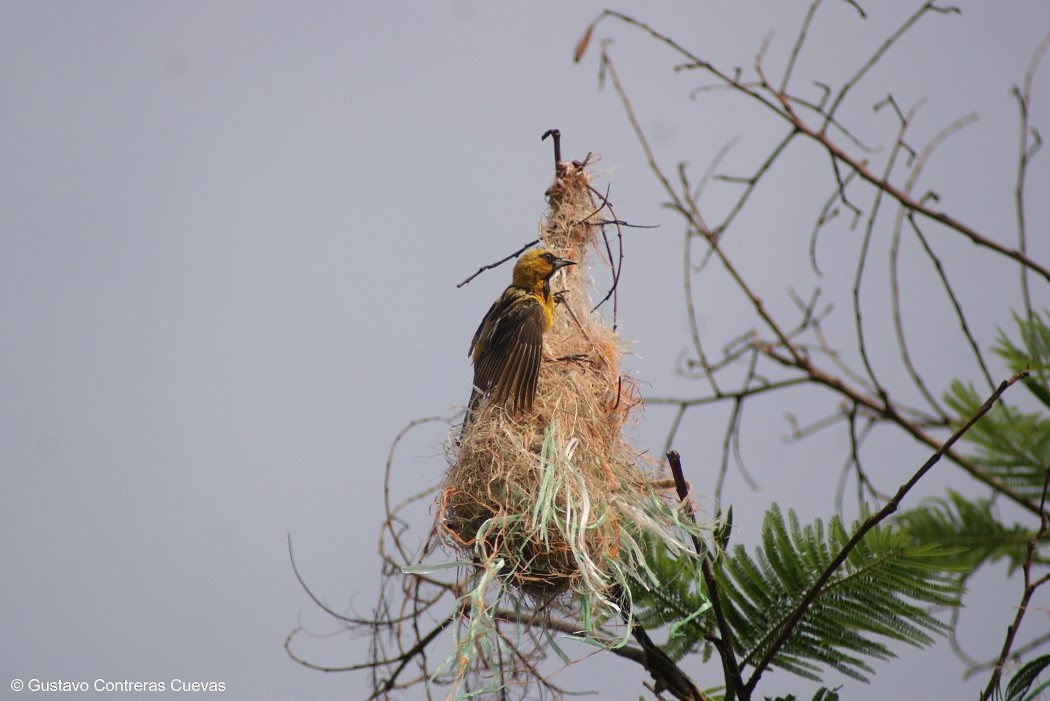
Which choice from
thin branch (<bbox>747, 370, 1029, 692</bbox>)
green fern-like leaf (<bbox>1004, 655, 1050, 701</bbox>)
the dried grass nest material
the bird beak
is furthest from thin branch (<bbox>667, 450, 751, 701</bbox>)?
the bird beak

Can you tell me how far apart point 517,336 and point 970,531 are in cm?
177

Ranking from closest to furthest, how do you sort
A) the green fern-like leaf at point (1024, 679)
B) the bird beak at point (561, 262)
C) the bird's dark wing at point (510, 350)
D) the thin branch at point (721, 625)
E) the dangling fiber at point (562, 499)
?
the green fern-like leaf at point (1024, 679), the thin branch at point (721, 625), the dangling fiber at point (562, 499), the bird's dark wing at point (510, 350), the bird beak at point (561, 262)

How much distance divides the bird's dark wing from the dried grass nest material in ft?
0.23

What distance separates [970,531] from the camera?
13.2 ft

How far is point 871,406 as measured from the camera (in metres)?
2.53

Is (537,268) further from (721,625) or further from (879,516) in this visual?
(879,516)

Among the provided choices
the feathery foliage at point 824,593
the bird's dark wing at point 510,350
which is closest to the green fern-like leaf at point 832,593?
the feathery foliage at point 824,593

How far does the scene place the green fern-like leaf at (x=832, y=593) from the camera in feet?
10.4

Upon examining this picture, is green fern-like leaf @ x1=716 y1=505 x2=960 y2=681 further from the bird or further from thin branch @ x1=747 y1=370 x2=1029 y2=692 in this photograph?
the bird

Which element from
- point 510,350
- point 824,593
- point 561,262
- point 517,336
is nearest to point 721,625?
point 824,593

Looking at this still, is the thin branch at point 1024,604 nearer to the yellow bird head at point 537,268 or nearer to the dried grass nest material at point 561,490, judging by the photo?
the dried grass nest material at point 561,490

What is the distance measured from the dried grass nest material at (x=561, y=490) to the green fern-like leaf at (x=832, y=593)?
0.28 m

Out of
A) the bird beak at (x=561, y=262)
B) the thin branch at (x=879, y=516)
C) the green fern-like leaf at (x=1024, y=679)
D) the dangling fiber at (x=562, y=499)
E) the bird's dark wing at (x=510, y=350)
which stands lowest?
the green fern-like leaf at (x=1024, y=679)

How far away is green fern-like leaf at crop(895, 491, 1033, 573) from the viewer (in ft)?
12.9
